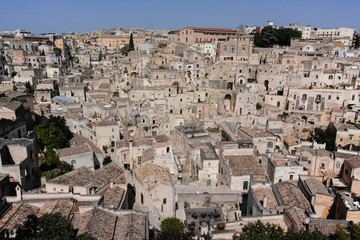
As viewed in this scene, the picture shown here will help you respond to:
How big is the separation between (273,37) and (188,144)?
43.8 metres

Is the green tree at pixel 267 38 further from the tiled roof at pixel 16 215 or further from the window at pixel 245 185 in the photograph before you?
the tiled roof at pixel 16 215

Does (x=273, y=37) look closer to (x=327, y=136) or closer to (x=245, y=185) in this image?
(x=327, y=136)

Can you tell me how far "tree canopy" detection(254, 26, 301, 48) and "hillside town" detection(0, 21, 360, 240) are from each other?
17.0 ft

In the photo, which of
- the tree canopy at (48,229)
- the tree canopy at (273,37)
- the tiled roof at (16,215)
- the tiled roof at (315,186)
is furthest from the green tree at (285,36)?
the tree canopy at (48,229)

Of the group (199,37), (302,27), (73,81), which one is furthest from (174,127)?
(302,27)

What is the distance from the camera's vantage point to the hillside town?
18.8 meters

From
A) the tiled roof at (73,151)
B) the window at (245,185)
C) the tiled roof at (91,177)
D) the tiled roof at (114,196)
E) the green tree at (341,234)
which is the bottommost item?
the window at (245,185)

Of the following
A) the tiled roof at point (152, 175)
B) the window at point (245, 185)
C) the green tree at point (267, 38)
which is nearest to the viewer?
the tiled roof at point (152, 175)

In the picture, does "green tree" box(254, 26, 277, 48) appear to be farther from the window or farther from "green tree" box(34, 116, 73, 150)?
"green tree" box(34, 116, 73, 150)

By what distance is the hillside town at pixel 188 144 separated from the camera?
18750 mm

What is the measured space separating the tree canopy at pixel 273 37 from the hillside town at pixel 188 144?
519 cm

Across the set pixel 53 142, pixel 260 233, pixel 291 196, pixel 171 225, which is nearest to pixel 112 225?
pixel 171 225

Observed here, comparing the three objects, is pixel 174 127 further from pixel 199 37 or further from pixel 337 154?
pixel 199 37

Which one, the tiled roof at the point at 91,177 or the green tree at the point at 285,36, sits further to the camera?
the green tree at the point at 285,36
